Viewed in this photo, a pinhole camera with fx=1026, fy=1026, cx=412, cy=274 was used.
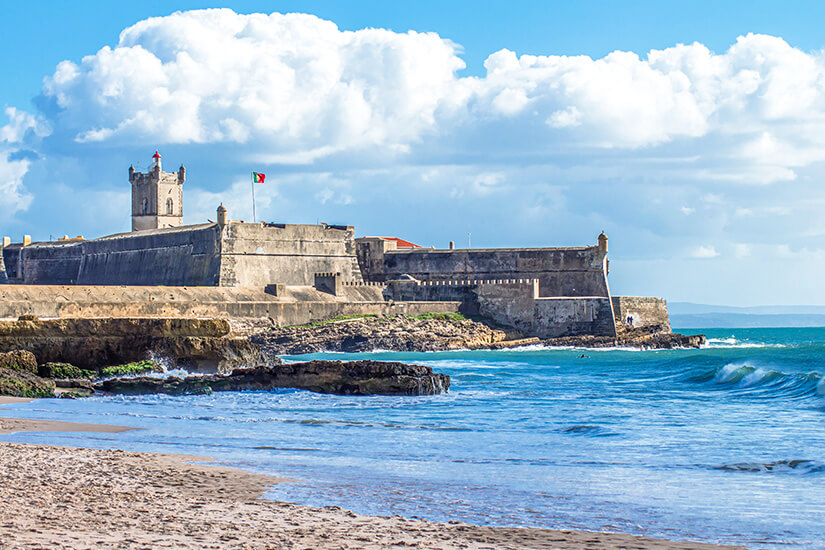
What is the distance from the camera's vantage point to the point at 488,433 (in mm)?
12727

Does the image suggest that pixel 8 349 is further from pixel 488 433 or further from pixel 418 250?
pixel 418 250

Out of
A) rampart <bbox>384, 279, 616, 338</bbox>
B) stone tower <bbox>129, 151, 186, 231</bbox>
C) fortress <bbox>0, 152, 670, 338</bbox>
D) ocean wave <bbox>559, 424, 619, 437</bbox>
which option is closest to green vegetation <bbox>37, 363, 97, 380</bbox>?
ocean wave <bbox>559, 424, 619, 437</bbox>

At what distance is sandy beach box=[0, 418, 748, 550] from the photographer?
242 inches

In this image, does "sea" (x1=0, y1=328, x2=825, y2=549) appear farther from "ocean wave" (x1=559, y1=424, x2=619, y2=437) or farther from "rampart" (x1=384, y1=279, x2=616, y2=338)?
"rampart" (x1=384, y1=279, x2=616, y2=338)

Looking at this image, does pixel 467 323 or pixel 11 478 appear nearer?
pixel 11 478

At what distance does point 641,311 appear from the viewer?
43406 millimetres

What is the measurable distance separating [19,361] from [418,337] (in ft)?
71.8

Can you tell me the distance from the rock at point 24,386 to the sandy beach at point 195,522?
8.50m

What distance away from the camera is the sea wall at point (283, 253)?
4253 cm

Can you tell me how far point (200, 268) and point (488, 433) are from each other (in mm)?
31908

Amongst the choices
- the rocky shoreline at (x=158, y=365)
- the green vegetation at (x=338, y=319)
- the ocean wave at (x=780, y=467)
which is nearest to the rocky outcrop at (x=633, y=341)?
the green vegetation at (x=338, y=319)

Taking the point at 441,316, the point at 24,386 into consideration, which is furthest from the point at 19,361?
the point at 441,316

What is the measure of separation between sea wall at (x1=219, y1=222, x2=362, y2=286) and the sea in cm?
2353

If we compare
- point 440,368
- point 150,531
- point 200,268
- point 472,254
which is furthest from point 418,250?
point 150,531
